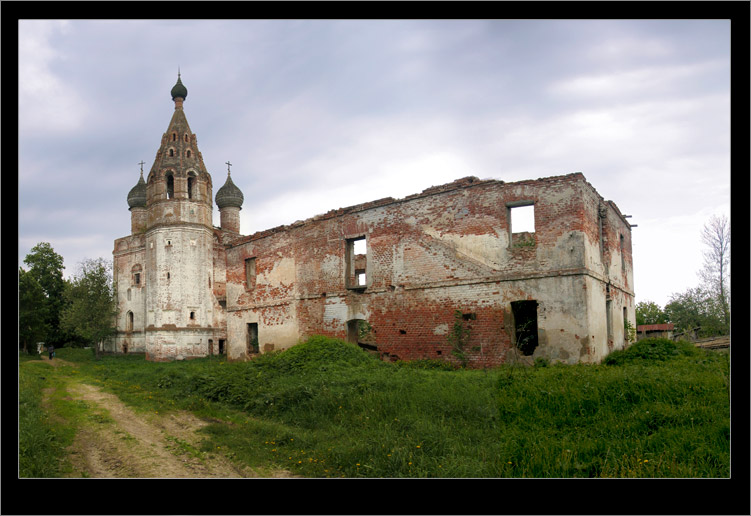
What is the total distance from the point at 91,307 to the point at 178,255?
5.77 metres

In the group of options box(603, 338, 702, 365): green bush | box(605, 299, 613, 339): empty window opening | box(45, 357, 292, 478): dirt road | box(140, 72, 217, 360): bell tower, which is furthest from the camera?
box(140, 72, 217, 360): bell tower

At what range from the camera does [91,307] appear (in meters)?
27.1

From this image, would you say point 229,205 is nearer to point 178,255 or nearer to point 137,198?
point 137,198

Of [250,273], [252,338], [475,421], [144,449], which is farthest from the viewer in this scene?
[250,273]

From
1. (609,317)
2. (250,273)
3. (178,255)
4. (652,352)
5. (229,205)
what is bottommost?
(652,352)

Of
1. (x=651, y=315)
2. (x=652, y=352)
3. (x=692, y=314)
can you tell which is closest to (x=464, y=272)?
(x=652, y=352)

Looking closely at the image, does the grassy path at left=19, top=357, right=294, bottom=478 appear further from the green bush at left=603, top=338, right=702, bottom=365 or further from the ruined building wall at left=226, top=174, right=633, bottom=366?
the green bush at left=603, top=338, right=702, bottom=365

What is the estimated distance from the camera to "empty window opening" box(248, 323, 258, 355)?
20.3m

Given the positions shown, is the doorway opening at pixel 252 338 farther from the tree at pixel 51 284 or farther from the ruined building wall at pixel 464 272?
the tree at pixel 51 284

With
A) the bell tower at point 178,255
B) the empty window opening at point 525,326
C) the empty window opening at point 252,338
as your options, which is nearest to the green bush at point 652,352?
the empty window opening at point 525,326

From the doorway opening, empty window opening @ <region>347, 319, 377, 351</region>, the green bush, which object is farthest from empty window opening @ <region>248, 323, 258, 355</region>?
the green bush

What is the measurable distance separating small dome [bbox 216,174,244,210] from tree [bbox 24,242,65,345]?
10268mm

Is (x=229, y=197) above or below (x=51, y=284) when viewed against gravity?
above

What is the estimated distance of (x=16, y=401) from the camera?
355 centimetres
